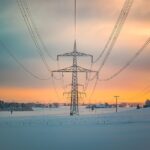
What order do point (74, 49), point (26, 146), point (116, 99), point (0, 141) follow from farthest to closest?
point (116, 99), point (74, 49), point (0, 141), point (26, 146)

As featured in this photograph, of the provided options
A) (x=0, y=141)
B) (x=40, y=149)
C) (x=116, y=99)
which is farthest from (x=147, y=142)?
(x=116, y=99)

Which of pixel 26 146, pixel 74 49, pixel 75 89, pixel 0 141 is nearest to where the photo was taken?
pixel 26 146

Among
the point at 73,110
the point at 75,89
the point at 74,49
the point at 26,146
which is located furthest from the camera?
the point at 73,110

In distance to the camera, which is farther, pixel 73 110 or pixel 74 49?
pixel 73 110

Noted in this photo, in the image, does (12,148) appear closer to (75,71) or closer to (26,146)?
(26,146)

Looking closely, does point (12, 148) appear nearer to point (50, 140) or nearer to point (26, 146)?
point (26, 146)

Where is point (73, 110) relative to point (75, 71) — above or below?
below

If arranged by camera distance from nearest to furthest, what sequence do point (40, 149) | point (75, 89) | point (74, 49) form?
point (40, 149), point (74, 49), point (75, 89)

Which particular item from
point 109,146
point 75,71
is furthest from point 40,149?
point 75,71

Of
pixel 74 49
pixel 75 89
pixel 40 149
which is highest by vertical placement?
pixel 74 49
